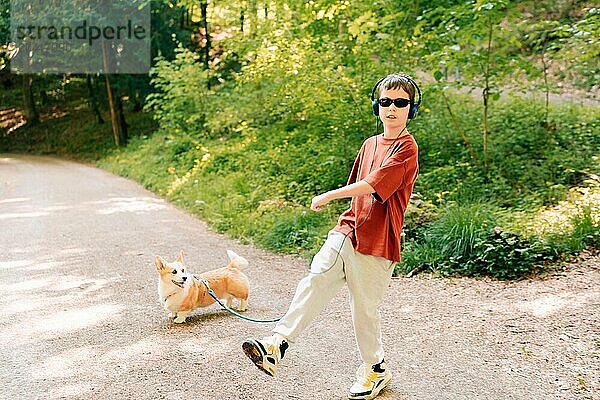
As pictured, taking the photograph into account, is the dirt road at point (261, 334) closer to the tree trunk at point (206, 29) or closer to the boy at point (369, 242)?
the boy at point (369, 242)

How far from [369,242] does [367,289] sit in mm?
304

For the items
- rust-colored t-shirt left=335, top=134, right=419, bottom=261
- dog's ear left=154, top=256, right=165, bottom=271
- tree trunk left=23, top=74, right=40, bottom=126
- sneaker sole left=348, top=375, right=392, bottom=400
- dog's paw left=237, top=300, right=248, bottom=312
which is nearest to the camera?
rust-colored t-shirt left=335, top=134, right=419, bottom=261

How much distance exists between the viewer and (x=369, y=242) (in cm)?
362

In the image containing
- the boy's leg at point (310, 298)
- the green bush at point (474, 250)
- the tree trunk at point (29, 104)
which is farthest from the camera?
the tree trunk at point (29, 104)

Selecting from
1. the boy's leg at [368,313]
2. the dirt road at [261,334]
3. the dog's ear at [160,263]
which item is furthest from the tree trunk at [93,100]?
the boy's leg at [368,313]

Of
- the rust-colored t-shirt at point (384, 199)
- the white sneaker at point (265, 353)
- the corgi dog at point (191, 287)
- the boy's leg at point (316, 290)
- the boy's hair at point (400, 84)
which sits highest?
the boy's hair at point (400, 84)

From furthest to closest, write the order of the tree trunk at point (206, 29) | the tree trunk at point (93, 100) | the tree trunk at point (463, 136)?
the tree trunk at point (93, 100)
the tree trunk at point (206, 29)
the tree trunk at point (463, 136)

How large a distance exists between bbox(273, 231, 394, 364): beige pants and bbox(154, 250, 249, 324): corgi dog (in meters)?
Answer: 1.74

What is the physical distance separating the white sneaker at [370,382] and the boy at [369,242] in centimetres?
27

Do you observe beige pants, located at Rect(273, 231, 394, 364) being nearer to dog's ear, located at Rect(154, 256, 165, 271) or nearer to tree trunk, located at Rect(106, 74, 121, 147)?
dog's ear, located at Rect(154, 256, 165, 271)

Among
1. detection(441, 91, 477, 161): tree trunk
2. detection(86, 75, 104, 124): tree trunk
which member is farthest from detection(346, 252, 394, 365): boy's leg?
detection(86, 75, 104, 124): tree trunk

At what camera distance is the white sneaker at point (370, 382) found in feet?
12.6

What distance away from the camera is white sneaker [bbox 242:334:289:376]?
358 centimetres

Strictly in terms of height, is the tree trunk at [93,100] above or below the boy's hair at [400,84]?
below
